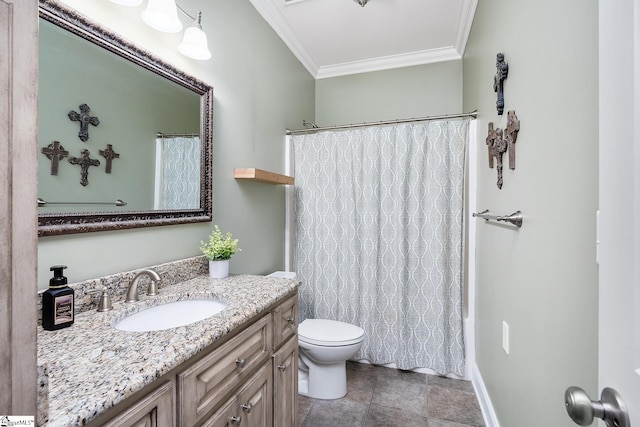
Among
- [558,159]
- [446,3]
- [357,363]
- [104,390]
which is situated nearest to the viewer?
[104,390]

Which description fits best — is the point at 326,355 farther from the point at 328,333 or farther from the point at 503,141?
the point at 503,141

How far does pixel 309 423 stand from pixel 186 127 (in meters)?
1.75

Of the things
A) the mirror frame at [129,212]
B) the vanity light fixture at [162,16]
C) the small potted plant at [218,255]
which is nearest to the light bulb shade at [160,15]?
the vanity light fixture at [162,16]

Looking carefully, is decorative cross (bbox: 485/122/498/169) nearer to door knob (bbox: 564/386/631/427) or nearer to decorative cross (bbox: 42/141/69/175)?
door knob (bbox: 564/386/631/427)

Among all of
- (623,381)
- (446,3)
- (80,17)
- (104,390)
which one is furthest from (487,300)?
(80,17)

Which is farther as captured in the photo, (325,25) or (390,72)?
(390,72)

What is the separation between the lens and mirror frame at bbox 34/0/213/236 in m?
0.98

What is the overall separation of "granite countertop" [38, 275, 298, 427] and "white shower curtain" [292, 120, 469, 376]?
1.30 meters

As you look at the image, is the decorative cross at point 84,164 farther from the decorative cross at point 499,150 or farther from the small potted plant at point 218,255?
the decorative cross at point 499,150

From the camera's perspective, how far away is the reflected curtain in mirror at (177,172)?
4.53 feet

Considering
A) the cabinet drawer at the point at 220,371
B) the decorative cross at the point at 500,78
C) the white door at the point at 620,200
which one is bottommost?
the cabinet drawer at the point at 220,371

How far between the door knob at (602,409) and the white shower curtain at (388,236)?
176cm

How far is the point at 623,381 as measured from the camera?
45cm

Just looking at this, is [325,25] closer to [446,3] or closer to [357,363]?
[446,3]
